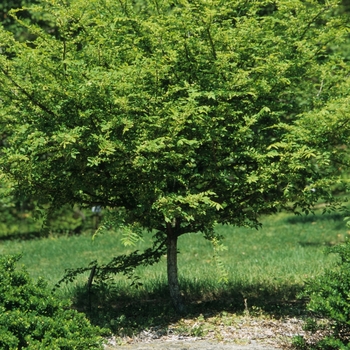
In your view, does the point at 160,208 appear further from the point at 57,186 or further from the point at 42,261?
the point at 42,261

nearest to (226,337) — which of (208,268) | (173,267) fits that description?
(173,267)

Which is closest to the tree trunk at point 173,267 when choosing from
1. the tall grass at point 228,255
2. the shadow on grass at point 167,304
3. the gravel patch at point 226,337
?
the shadow on grass at point 167,304

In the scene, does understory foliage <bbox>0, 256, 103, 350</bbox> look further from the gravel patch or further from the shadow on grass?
the shadow on grass

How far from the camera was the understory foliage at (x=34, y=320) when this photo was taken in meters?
4.47

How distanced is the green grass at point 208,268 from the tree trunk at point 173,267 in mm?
151

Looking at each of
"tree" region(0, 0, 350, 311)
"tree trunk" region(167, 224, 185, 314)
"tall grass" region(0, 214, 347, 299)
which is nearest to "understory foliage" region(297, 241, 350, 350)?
"tree" region(0, 0, 350, 311)

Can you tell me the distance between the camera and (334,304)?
4914mm

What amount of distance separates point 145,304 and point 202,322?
1246 millimetres

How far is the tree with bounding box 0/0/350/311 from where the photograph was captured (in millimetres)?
5430

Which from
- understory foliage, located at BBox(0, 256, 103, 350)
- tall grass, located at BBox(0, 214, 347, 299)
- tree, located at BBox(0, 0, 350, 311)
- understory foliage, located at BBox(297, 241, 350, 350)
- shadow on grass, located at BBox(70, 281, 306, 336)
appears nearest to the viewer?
understory foliage, located at BBox(0, 256, 103, 350)

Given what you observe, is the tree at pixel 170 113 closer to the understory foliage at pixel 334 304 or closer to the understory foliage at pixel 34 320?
the understory foliage at pixel 334 304

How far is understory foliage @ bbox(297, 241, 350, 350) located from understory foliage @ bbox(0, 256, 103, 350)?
1.69 meters

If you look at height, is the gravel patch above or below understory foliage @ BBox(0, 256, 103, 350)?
below

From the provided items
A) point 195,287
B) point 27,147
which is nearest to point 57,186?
point 27,147
